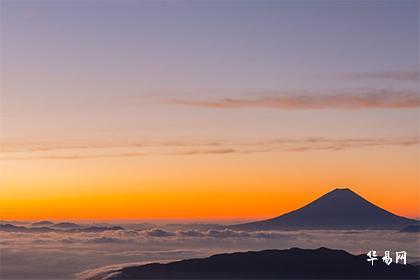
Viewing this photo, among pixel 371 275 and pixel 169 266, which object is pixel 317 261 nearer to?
pixel 371 275

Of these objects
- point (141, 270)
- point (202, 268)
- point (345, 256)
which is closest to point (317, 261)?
point (345, 256)

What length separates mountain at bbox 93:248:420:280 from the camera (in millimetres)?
120375

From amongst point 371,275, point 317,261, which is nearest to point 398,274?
point 371,275

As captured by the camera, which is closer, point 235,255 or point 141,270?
point 141,270

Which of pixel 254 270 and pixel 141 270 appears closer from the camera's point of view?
pixel 141 270

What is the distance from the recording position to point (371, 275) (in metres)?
126

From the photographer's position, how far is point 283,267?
4924 inches

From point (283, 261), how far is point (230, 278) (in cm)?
Result: 1332

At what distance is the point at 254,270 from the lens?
124375mm

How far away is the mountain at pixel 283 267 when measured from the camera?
12038cm

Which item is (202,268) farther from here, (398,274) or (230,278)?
(398,274)

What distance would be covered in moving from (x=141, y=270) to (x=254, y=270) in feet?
78.3

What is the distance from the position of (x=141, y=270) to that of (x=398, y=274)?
51792mm

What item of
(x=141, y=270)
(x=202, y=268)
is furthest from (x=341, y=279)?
(x=141, y=270)
